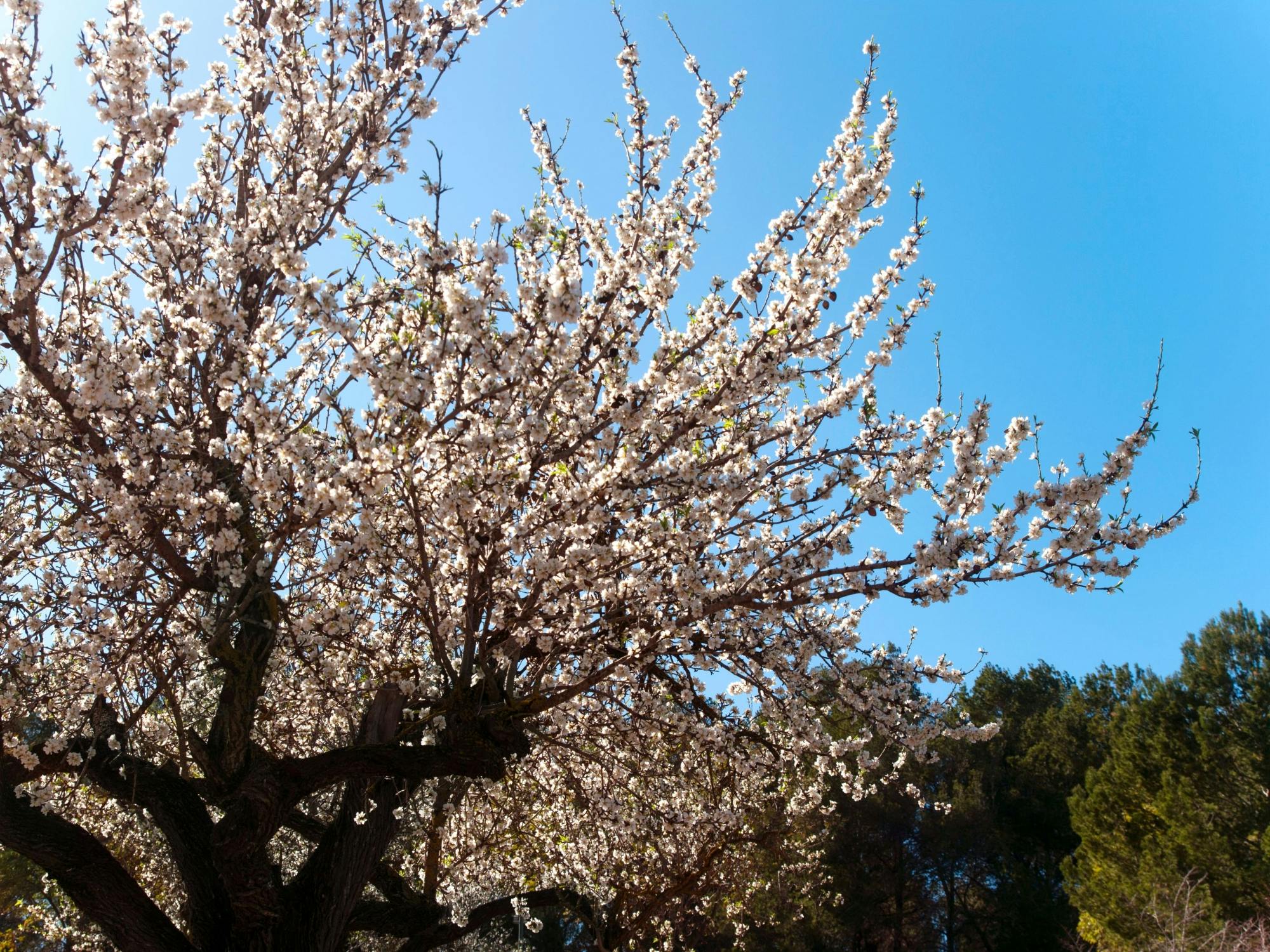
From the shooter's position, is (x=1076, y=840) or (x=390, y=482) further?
(x=1076, y=840)

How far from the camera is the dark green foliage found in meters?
19.4

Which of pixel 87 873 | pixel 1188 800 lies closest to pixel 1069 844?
pixel 1188 800

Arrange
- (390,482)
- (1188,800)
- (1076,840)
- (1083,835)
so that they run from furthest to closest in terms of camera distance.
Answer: (1076,840) → (1083,835) → (1188,800) → (390,482)

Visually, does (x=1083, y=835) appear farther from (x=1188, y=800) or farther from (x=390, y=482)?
(x=390, y=482)

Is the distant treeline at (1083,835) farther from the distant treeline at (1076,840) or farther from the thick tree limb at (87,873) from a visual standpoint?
the thick tree limb at (87,873)

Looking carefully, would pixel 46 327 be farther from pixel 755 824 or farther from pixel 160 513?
pixel 755 824

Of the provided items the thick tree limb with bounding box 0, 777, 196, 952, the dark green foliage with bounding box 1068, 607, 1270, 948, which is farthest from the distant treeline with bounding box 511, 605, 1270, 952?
the thick tree limb with bounding box 0, 777, 196, 952

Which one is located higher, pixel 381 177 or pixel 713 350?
pixel 381 177

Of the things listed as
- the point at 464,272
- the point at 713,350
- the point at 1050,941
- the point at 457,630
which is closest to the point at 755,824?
the point at 457,630

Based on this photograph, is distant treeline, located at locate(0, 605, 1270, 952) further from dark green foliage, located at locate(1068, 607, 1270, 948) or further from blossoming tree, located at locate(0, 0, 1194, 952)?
blossoming tree, located at locate(0, 0, 1194, 952)

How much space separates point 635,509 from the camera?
540 centimetres

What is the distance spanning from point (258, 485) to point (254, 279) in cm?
184

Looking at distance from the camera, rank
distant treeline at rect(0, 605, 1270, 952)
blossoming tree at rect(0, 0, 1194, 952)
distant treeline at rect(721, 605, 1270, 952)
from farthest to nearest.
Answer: distant treeline at rect(721, 605, 1270, 952) < distant treeline at rect(0, 605, 1270, 952) < blossoming tree at rect(0, 0, 1194, 952)

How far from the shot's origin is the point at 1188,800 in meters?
21.2
